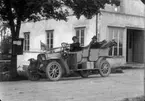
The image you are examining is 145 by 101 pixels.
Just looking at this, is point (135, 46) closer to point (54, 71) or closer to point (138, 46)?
point (138, 46)

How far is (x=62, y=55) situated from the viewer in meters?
13.5

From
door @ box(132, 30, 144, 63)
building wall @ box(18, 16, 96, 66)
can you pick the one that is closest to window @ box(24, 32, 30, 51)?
building wall @ box(18, 16, 96, 66)

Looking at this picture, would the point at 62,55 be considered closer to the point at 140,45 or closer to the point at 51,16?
the point at 51,16

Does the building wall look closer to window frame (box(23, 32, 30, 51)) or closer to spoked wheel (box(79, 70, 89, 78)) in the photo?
window frame (box(23, 32, 30, 51))

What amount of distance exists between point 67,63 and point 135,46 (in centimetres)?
1197

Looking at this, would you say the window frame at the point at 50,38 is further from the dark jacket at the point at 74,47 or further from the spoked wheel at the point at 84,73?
the dark jacket at the point at 74,47

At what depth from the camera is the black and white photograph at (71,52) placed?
990cm

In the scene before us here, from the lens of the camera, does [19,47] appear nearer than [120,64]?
Yes

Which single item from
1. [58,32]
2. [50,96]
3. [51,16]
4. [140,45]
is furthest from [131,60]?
[50,96]

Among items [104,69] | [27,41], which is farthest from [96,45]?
[27,41]

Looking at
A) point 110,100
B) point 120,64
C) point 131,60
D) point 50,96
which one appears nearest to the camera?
point 110,100

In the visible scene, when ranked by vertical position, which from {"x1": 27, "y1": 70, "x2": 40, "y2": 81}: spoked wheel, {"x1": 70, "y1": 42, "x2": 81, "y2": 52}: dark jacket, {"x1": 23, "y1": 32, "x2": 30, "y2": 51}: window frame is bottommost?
{"x1": 27, "y1": 70, "x2": 40, "y2": 81}: spoked wheel

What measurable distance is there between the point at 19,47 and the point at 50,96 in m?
5.46

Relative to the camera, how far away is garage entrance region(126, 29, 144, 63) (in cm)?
2428
